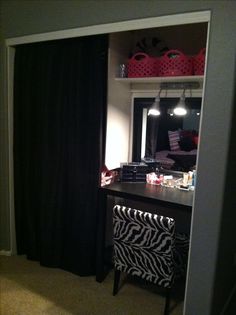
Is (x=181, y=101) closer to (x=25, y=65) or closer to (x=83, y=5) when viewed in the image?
(x=83, y=5)

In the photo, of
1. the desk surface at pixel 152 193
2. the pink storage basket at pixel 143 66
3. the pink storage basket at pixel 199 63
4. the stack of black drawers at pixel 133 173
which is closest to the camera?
the desk surface at pixel 152 193

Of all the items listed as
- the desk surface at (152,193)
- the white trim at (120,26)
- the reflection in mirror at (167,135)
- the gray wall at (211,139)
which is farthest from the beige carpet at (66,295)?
the white trim at (120,26)

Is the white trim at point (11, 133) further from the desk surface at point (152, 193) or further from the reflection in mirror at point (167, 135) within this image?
the reflection in mirror at point (167, 135)

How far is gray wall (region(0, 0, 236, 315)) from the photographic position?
1.49 meters

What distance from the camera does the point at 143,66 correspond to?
237 centimetres

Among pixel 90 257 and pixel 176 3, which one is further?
pixel 90 257

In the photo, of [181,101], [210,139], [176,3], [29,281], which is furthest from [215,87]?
[29,281]

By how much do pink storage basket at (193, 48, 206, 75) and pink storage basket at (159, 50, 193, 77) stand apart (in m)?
0.03

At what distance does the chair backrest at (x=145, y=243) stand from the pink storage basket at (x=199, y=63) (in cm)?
119

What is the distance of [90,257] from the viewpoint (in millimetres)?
2328

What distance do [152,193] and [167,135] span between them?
0.73m

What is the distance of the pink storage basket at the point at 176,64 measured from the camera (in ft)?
7.22

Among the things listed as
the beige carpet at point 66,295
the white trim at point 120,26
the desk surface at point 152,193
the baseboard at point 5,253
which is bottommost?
the beige carpet at point 66,295

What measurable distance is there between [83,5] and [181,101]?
1092 mm
